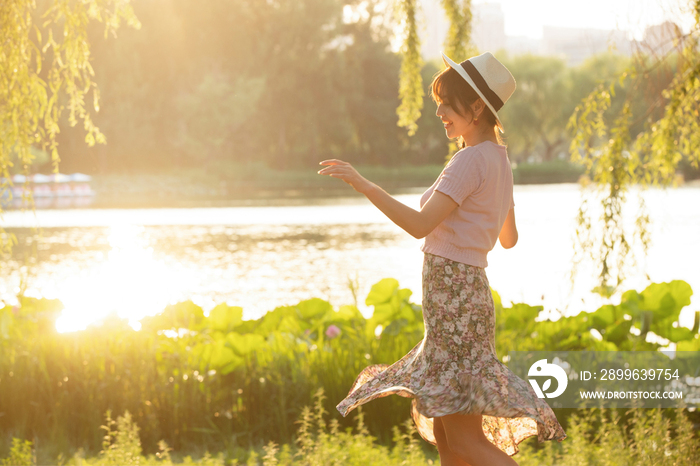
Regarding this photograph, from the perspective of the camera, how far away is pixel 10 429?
4.02 metres

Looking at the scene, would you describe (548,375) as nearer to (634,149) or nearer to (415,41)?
(634,149)

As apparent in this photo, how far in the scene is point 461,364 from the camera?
2.32 metres

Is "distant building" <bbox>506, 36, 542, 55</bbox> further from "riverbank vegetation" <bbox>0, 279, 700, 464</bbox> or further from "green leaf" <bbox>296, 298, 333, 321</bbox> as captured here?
"riverbank vegetation" <bbox>0, 279, 700, 464</bbox>

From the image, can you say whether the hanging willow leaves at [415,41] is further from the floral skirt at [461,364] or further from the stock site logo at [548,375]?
the floral skirt at [461,364]

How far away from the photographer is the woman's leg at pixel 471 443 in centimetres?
229

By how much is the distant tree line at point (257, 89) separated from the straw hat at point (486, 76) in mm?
41201

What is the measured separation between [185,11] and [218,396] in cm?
4585

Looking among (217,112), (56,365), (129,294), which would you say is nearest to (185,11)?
(217,112)

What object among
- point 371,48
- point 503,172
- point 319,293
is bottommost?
point 319,293

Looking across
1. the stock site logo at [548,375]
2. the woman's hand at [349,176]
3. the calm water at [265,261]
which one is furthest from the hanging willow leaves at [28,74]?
the stock site logo at [548,375]

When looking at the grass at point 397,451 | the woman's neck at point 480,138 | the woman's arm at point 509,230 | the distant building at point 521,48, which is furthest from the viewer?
the distant building at point 521,48

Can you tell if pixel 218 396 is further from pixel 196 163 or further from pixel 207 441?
pixel 196 163

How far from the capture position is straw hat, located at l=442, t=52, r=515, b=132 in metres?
2.32

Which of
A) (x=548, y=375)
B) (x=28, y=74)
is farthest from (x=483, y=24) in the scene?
(x=28, y=74)
